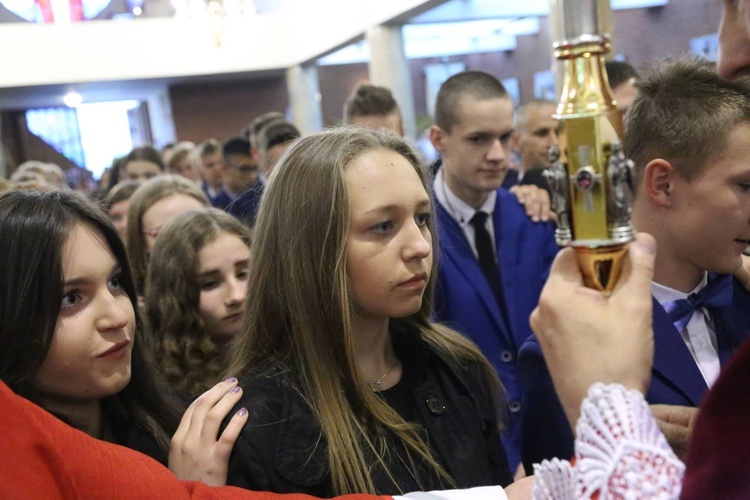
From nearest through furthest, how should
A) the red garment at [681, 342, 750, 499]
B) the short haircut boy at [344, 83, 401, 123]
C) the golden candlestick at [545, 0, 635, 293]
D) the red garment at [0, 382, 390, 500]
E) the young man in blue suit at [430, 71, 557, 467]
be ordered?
the red garment at [681, 342, 750, 499] → the golden candlestick at [545, 0, 635, 293] → the red garment at [0, 382, 390, 500] → the young man in blue suit at [430, 71, 557, 467] → the short haircut boy at [344, 83, 401, 123]

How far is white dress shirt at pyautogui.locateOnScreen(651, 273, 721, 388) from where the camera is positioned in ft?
5.77

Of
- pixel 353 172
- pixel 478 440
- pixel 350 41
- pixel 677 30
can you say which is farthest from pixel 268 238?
pixel 350 41

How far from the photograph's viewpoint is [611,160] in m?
0.86

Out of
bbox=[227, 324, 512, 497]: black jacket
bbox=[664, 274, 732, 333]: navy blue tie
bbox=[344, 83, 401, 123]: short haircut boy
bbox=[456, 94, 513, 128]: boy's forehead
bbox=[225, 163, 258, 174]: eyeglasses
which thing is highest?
bbox=[344, 83, 401, 123]: short haircut boy

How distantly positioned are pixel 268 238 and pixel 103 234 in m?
0.38

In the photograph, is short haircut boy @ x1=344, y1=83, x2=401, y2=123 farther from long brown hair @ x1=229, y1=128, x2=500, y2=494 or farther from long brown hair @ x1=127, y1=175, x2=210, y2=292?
long brown hair @ x1=229, y1=128, x2=500, y2=494

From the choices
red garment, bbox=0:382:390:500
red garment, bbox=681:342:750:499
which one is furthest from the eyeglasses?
red garment, bbox=681:342:750:499

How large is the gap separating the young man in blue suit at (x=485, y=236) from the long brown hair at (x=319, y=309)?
1.23 meters

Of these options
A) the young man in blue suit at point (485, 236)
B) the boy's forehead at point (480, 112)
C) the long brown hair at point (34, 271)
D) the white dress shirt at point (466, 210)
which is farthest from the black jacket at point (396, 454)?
the boy's forehead at point (480, 112)

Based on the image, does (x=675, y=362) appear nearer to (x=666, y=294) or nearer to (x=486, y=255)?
(x=666, y=294)

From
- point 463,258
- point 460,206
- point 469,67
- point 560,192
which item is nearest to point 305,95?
point 469,67

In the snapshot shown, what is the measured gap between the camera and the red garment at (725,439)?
2.32 feet

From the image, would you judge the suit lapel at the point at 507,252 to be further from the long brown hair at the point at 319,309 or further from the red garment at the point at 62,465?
the red garment at the point at 62,465

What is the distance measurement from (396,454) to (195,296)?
1113 millimetres
